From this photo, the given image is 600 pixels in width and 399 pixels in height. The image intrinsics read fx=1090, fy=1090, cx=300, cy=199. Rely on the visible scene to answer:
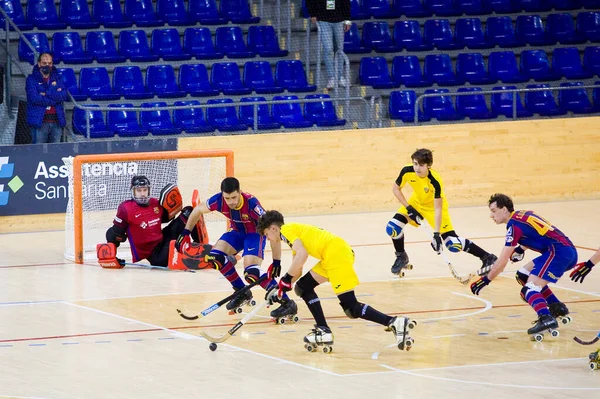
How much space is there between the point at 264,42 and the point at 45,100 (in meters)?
5.04

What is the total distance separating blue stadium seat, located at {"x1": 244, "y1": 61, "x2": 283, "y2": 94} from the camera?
19125 mm

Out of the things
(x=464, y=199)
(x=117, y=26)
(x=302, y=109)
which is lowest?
(x=464, y=199)

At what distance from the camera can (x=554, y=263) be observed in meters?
10.0

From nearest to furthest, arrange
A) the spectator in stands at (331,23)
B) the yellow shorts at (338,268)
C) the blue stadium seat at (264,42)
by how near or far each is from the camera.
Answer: the yellow shorts at (338,268) → the spectator in stands at (331,23) → the blue stadium seat at (264,42)

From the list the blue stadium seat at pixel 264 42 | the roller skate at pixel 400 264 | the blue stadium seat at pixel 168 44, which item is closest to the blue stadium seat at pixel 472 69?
the blue stadium seat at pixel 264 42

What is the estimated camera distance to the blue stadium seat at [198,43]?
770 inches

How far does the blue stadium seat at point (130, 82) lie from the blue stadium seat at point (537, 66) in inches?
295

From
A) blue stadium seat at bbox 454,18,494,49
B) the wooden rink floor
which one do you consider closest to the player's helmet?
the wooden rink floor

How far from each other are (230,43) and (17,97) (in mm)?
4263

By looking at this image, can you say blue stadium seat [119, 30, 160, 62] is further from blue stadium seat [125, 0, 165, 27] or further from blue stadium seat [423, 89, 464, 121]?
blue stadium seat [423, 89, 464, 121]

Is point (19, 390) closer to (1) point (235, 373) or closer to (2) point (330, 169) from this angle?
(1) point (235, 373)

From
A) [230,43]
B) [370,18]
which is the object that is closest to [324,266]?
[230,43]

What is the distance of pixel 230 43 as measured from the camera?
19.8m

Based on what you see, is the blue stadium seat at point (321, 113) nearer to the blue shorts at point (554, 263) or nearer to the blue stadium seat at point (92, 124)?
the blue stadium seat at point (92, 124)
